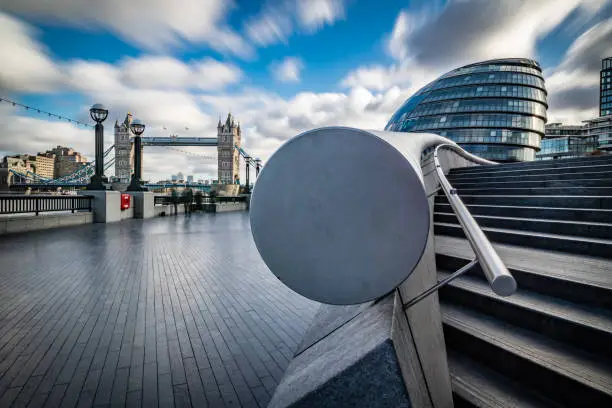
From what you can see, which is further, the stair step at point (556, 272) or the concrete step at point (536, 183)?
the concrete step at point (536, 183)

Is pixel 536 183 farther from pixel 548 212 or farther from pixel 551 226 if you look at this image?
pixel 551 226

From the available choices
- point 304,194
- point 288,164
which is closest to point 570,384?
point 304,194

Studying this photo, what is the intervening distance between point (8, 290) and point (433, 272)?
20.7 feet

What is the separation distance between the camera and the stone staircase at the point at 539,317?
74.1 inches

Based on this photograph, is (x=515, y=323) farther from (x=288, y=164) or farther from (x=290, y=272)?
(x=288, y=164)

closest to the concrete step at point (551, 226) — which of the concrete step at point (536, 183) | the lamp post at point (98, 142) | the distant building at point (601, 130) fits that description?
the concrete step at point (536, 183)

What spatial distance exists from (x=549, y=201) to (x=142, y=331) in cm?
604

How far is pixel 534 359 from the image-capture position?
1971 millimetres

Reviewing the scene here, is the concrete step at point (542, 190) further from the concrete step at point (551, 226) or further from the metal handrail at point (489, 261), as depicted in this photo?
the metal handrail at point (489, 261)

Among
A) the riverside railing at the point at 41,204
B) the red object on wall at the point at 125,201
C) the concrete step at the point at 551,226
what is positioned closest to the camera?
the concrete step at the point at 551,226

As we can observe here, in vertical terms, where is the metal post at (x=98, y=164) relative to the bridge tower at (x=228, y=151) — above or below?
below

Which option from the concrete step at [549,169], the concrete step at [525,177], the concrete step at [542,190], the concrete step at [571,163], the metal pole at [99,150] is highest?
the metal pole at [99,150]

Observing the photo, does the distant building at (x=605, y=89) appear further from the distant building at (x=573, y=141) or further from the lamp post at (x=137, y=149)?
the lamp post at (x=137, y=149)

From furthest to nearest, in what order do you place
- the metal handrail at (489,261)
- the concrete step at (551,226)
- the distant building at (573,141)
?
the distant building at (573,141) < the concrete step at (551,226) < the metal handrail at (489,261)
